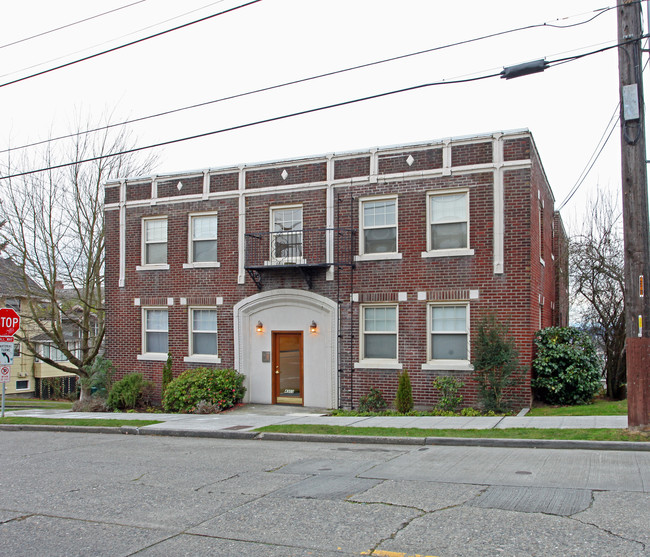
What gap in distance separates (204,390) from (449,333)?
6798 millimetres

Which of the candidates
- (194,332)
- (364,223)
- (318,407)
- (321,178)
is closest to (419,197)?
(364,223)

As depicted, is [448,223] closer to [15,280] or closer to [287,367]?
[287,367]

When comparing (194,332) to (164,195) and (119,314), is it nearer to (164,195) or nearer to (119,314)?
(119,314)

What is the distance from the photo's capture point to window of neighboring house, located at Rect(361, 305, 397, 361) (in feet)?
54.9

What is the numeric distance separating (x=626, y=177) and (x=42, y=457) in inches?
420

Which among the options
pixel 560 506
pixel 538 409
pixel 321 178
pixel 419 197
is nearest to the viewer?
pixel 560 506

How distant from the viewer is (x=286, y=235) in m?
17.8

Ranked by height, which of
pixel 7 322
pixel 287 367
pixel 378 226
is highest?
pixel 378 226

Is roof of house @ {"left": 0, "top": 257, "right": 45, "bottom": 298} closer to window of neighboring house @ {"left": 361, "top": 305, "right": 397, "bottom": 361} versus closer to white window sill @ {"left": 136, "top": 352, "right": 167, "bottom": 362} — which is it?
white window sill @ {"left": 136, "top": 352, "right": 167, "bottom": 362}

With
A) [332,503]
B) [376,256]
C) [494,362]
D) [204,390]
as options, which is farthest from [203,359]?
[332,503]

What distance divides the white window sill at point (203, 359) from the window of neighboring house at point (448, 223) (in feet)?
22.6

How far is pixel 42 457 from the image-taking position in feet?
35.4

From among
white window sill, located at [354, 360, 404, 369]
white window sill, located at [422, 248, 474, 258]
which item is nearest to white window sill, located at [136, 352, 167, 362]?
white window sill, located at [354, 360, 404, 369]

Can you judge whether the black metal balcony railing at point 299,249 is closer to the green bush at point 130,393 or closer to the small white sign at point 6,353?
the green bush at point 130,393
